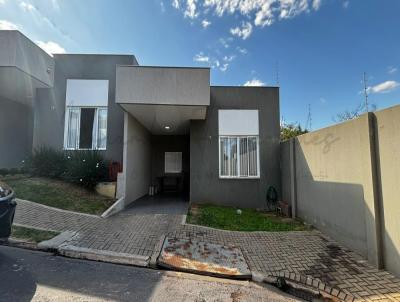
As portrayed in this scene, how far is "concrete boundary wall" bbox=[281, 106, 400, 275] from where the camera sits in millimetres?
3793

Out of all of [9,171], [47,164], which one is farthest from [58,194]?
[9,171]

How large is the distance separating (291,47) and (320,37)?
1.19 metres

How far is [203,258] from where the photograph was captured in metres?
4.35

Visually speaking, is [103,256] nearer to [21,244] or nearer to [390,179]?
[21,244]

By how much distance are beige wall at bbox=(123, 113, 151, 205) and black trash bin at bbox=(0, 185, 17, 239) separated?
4.13m

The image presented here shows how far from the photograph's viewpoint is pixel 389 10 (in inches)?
287

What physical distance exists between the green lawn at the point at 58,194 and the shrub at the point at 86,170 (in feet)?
0.91

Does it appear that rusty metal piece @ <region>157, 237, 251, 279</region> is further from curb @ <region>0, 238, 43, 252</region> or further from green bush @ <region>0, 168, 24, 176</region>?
green bush @ <region>0, 168, 24, 176</region>

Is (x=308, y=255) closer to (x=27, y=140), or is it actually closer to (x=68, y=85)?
(x=68, y=85)

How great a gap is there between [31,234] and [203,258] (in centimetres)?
381

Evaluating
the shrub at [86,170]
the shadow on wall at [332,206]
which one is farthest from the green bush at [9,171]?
the shadow on wall at [332,206]

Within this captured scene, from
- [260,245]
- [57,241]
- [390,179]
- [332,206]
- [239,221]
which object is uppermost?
[390,179]

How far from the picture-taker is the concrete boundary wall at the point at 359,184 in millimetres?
3793

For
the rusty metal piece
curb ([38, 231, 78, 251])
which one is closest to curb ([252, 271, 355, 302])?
the rusty metal piece
